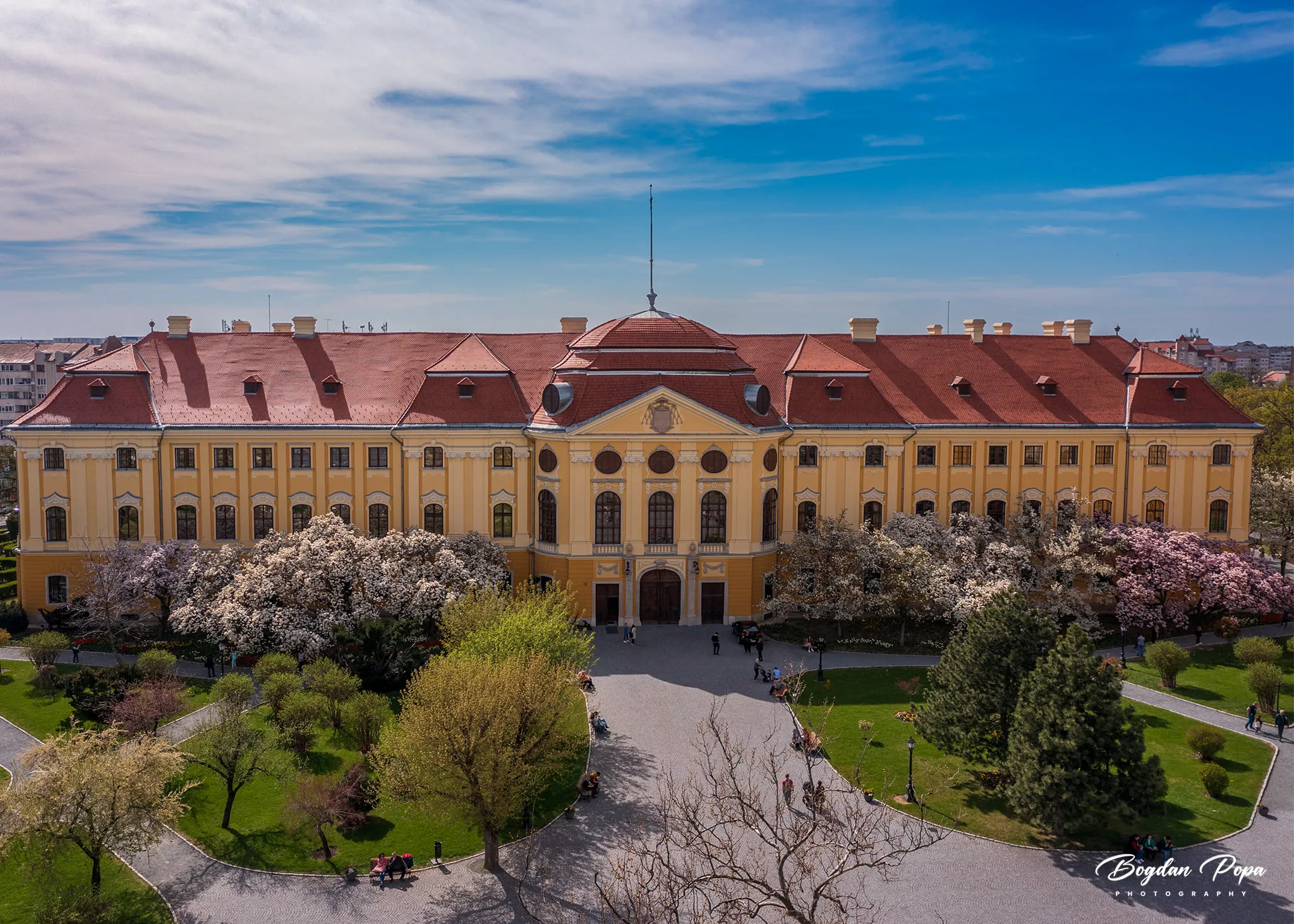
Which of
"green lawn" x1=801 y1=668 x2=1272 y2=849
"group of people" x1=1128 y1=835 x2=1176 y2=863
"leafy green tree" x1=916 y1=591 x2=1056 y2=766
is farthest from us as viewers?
"leafy green tree" x1=916 y1=591 x2=1056 y2=766

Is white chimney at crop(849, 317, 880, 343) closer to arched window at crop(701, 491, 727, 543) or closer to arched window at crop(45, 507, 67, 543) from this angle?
arched window at crop(701, 491, 727, 543)

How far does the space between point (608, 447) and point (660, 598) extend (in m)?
8.36

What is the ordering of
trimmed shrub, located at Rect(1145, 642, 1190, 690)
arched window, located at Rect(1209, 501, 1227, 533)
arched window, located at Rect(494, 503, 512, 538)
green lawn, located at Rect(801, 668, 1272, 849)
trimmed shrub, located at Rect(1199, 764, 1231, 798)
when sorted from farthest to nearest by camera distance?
arched window, located at Rect(1209, 501, 1227, 533), arched window, located at Rect(494, 503, 512, 538), trimmed shrub, located at Rect(1145, 642, 1190, 690), trimmed shrub, located at Rect(1199, 764, 1231, 798), green lawn, located at Rect(801, 668, 1272, 849)

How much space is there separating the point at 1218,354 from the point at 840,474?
16516cm

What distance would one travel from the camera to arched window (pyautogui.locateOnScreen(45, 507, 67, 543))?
51688 mm

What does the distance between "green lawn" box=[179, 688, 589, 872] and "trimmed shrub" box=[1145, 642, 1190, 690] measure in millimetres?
25176

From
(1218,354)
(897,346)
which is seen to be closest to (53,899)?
(897,346)

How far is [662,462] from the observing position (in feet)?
165

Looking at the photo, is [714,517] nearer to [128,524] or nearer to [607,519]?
[607,519]

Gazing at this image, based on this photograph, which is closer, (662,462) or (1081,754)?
(1081,754)

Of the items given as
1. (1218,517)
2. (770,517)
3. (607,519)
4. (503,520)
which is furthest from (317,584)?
(1218,517)

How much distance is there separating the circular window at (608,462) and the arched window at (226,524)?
19.6 m
